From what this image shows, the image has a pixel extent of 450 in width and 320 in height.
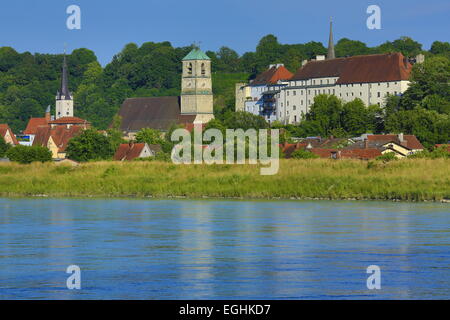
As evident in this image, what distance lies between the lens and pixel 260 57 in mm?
165250

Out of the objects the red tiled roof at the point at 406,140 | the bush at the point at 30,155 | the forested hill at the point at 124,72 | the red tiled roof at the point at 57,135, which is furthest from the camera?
the forested hill at the point at 124,72

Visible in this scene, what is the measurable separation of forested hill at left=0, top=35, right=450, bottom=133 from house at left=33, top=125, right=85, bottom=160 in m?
30.5

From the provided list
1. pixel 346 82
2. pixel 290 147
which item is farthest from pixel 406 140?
pixel 346 82

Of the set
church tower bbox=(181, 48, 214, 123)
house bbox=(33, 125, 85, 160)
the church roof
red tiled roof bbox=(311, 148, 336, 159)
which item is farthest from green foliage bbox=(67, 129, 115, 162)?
the church roof

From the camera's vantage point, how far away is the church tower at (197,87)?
13812 cm

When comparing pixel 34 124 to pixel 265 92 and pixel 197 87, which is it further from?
pixel 265 92

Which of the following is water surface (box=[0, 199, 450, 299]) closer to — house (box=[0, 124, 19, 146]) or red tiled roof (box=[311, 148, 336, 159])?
red tiled roof (box=[311, 148, 336, 159])

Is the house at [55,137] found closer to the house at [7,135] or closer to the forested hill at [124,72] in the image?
the house at [7,135]

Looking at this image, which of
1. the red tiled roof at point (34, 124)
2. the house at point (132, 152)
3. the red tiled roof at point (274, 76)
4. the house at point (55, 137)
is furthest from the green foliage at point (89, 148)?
the red tiled roof at point (34, 124)

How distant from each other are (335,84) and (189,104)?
2835 centimetres

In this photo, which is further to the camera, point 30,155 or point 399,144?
point 399,144

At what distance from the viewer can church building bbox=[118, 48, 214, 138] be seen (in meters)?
138

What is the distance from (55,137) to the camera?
113m

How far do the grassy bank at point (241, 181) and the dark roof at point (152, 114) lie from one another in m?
89.4
